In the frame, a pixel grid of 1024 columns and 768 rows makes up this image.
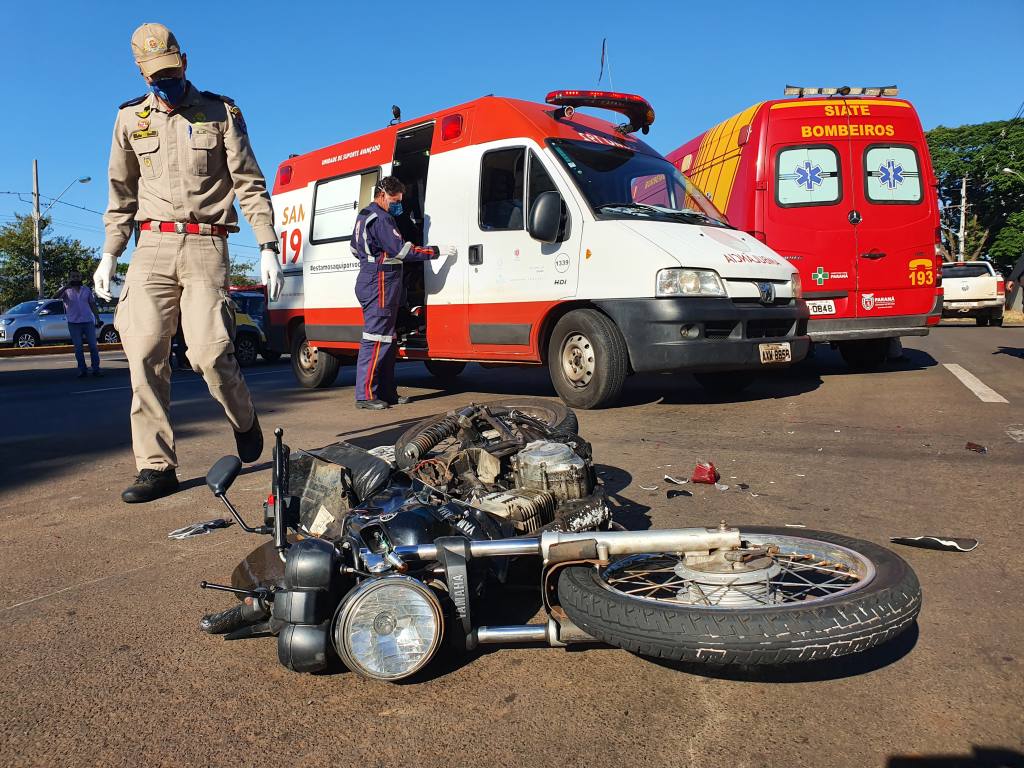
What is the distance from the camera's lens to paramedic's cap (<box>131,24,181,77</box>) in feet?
13.0

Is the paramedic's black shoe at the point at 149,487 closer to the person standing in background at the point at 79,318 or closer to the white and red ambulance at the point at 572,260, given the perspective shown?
the white and red ambulance at the point at 572,260

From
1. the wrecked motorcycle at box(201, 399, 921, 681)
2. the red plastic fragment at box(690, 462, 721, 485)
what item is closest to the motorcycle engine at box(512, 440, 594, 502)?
the wrecked motorcycle at box(201, 399, 921, 681)

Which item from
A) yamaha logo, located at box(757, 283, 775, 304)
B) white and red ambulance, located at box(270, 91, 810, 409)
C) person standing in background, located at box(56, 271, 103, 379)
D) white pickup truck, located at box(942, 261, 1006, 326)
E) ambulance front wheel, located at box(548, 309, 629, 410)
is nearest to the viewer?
white and red ambulance, located at box(270, 91, 810, 409)

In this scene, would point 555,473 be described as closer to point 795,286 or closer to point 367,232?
point 795,286

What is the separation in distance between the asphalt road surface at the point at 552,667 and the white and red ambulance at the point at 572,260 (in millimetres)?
1182

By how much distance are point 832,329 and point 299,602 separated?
732 centimetres

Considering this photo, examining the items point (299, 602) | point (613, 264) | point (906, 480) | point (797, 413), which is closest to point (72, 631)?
point (299, 602)

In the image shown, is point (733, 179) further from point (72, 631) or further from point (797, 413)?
point (72, 631)

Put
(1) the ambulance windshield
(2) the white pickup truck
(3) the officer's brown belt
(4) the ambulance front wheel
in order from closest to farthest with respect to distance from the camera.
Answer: (3) the officer's brown belt
(4) the ambulance front wheel
(1) the ambulance windshield
(2) the white pickup truck

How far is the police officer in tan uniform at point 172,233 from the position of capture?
400 centimetres

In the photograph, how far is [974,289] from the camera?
20531 mm

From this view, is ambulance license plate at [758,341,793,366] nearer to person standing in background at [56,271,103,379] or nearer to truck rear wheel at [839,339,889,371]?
truck rear wheel at [839,339,889,371]

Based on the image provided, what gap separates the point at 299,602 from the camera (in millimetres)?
2021

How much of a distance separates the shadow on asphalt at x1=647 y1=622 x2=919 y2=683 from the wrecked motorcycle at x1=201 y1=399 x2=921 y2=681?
18 cm
